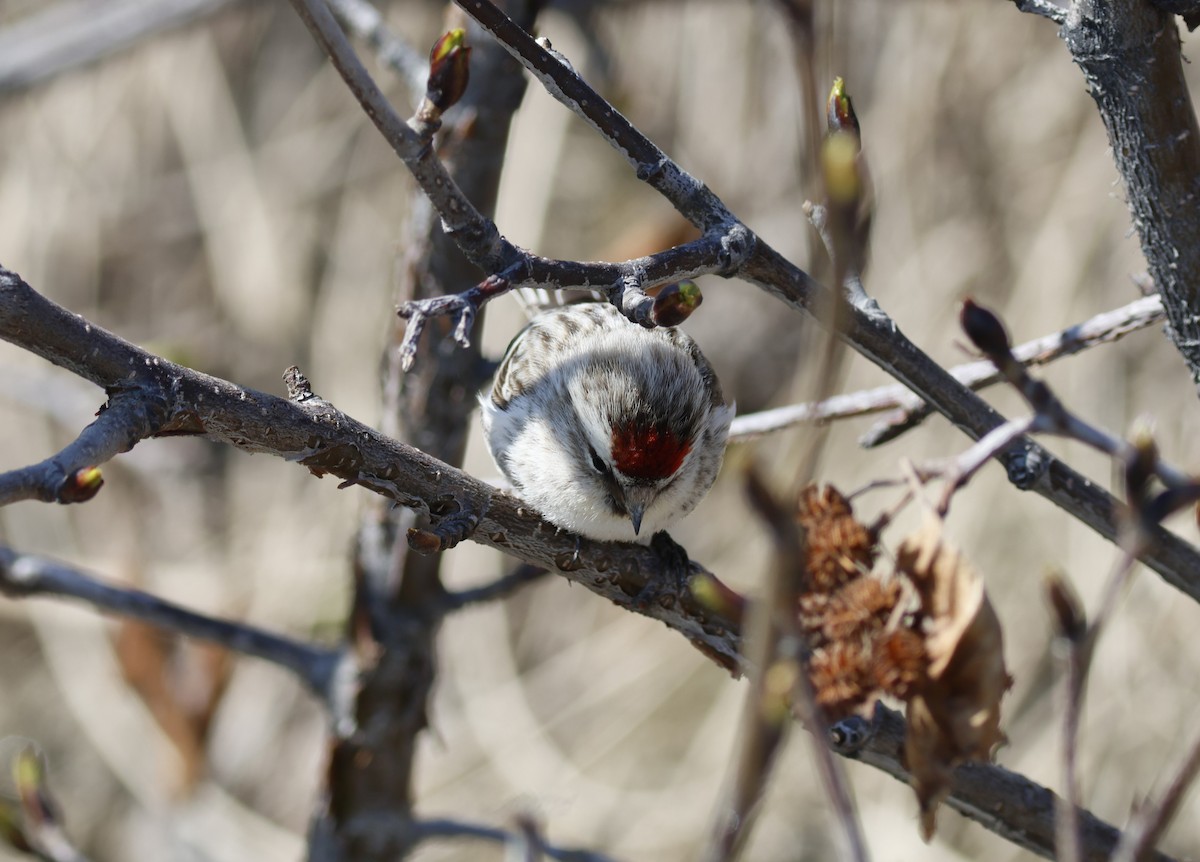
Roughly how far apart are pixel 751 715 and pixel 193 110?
660 cm

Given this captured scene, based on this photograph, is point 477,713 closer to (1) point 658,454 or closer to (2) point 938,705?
(1) point 658,454

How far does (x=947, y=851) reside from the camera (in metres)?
4.45

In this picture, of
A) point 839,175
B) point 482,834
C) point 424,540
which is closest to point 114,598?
point 482,834

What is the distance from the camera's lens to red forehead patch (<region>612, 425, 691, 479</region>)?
2299 mm

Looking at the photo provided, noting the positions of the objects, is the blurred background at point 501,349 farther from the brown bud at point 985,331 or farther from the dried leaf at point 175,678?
the brown bud at point 985,331

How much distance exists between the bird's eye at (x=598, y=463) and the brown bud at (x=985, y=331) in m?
1.25

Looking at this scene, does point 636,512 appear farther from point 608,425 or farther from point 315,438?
point 315,438

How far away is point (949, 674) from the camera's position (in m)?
1.46

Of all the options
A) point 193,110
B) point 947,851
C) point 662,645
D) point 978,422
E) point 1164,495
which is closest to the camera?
point 1164,495

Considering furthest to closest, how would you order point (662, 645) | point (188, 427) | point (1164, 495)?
point (662, 645) < point (188, 427) < point (1164, 495)

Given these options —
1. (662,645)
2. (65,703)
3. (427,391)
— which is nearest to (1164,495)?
(427,391)

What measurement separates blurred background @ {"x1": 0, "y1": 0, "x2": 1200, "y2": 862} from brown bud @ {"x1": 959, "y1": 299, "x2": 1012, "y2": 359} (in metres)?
3.02

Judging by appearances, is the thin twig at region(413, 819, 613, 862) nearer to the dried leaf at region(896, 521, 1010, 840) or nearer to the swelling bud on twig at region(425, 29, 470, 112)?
the dried leaf at region(896, 521, 1010, 840)

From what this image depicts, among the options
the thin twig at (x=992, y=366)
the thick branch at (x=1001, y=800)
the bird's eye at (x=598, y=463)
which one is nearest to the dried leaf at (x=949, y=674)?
the thick branch at (x=1001, y=800)
